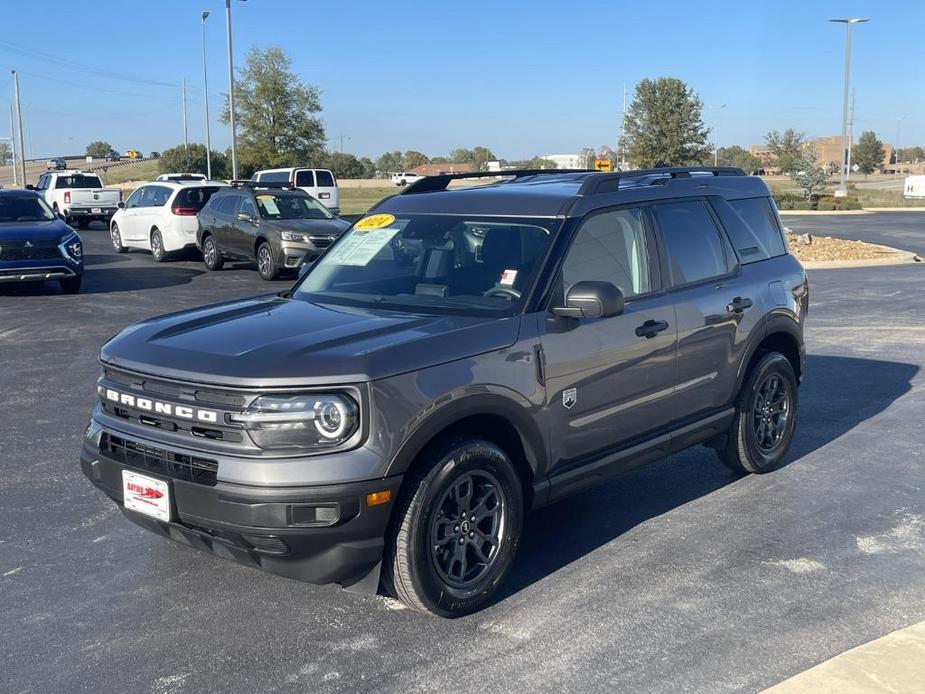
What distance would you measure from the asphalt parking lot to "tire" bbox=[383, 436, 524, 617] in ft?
0.53

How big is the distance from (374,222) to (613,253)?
4.70ft

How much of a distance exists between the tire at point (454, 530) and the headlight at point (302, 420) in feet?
1.36

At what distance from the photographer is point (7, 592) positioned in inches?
184

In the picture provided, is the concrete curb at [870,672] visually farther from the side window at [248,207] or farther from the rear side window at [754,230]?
the side window at [248,207]

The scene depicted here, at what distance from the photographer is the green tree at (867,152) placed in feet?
380

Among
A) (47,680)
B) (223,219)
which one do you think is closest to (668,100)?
(223,219)

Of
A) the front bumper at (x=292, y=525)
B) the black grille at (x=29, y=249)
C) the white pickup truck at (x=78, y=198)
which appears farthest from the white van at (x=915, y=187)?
the front bumper at (x=292, y=525)

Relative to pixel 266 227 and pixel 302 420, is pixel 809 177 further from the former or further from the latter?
pixel 302 420

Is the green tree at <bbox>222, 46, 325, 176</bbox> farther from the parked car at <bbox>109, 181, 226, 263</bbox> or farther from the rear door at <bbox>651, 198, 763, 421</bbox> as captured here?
the rear door at <bbox>651, 198, 763, 421</bbox>

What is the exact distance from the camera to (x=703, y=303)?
5.80 meters

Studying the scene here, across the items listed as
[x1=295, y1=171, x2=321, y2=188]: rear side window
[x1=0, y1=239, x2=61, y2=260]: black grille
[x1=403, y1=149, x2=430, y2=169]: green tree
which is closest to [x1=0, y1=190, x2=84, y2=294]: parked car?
[x1=0, y1=239, x2=61, y2=260]: black grille

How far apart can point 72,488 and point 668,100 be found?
188 feet

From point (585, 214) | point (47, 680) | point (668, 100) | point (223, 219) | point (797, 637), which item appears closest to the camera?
point (47, 680)

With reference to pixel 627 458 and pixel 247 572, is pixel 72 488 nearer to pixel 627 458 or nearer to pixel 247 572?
pixel 247 572
